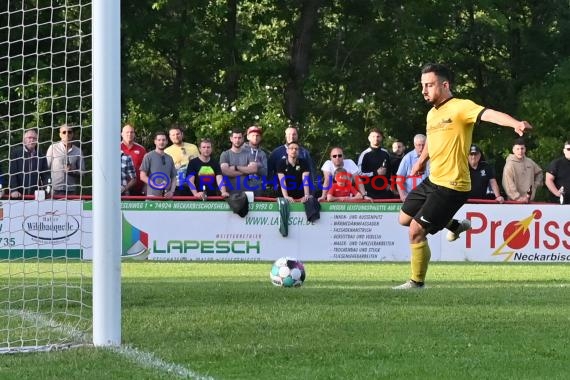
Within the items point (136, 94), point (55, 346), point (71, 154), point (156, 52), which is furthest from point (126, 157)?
point (156, 52)

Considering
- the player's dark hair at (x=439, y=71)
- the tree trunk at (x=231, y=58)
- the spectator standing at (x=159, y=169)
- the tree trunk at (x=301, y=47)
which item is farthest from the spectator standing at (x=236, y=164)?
the tree trunk at (x=301, y=47)

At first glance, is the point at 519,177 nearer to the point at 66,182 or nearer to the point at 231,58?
the point at 66,182

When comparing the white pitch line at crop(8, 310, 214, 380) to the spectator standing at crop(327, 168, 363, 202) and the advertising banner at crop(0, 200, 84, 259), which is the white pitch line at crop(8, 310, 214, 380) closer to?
the advertising banner at crop(0, 200, 84, 259)

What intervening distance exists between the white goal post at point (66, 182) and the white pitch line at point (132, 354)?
0.9 inches

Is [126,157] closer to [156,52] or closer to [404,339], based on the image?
[404,339]

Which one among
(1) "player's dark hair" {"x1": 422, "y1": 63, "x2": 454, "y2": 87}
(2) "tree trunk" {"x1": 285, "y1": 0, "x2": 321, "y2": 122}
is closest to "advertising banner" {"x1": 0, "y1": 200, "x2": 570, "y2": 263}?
(1) "player's dark hair" {"x1": 422, "y1": 63, "x2": 454, "y2": 87}

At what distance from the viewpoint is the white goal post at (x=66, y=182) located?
739 centimetres

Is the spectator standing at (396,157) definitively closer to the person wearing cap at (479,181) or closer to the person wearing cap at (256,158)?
the person wearing cap at (479,181)

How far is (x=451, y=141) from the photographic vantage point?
35.8ft

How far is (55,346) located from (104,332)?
1.19 ft

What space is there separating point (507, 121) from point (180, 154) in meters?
10.7

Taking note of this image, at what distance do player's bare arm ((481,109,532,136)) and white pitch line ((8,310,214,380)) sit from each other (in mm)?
3394

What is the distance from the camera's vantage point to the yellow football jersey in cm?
1080

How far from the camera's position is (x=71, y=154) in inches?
494
